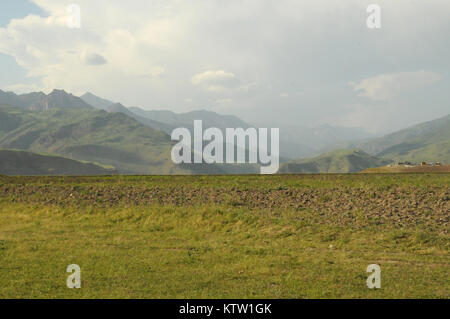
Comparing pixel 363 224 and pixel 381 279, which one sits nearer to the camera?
pixel 381 279

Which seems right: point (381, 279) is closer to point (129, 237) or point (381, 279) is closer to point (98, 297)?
point (98, 297)

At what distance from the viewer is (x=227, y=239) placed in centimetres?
2000

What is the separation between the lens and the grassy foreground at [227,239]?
1245 centimetres

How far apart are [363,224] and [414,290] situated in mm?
9458

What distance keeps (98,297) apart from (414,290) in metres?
10.6

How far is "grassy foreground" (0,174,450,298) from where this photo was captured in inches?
490

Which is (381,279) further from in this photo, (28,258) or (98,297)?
(28,258)

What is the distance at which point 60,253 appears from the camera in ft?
55.5
